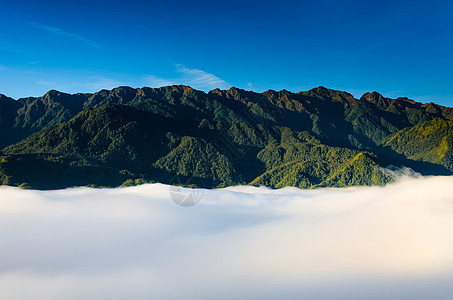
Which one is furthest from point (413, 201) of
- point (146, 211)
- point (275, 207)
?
point (146, 211)

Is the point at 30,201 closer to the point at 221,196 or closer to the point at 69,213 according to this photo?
the point at 69,213

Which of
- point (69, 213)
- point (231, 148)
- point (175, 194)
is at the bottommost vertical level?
point (69, 213)

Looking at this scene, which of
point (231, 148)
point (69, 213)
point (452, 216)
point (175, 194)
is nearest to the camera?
point (231, 148)

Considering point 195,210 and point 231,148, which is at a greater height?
point 231,148

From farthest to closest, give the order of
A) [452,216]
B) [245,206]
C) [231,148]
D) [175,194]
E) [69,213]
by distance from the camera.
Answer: [245,206], [69,213], [175,194], [452,216], [231,148]

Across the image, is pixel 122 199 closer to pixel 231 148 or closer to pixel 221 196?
pixel 221 196

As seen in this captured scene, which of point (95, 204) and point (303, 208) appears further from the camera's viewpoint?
point (303, 208)

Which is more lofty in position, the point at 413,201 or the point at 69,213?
the point at 413,201

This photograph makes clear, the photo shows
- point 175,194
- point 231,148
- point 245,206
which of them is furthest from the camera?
point 245,206

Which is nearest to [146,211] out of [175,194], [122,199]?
[175,194]
